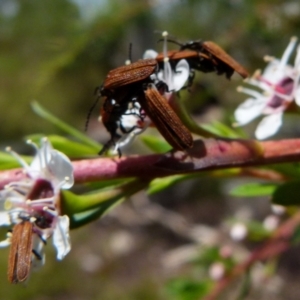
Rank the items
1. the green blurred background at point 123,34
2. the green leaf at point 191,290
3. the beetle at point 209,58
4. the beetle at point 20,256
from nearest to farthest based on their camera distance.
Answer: the beetle at point 20,256 < the beetle at point 209,58 < the green leaf at point 191,290 < the green blurred background at point 123,34

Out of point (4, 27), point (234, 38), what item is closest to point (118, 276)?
point (4, 27)

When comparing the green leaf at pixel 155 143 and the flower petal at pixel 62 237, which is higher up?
the green leaf at pixel 155 143

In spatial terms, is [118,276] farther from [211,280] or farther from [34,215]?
[34,215]

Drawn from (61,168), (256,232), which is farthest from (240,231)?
(61,168)

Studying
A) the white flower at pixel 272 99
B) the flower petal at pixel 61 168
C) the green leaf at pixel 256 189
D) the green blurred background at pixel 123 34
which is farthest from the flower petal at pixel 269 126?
the green blurred background at pixel 123 34

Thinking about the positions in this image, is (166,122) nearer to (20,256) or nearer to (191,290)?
(20,256)

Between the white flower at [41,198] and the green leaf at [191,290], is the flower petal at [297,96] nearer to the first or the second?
the white flower at [41,198]

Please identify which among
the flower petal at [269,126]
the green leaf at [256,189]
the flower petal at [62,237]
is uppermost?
the flower petal at [269,126]
